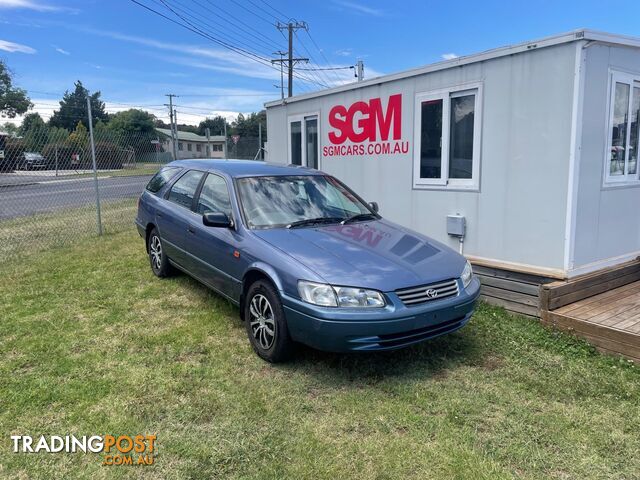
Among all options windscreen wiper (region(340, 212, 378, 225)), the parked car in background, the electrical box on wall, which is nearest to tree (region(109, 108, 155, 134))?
the parked car in background

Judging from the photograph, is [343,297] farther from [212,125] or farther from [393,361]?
[212,125]

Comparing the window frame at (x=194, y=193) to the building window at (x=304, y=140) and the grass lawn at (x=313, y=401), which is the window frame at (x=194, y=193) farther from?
the building window at (x=304, y=140)

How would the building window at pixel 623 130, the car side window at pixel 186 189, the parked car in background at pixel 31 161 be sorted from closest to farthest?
the building window at pixel 623 130
the car side window at pixel 186 189
the parked car in background at pixel 31 161

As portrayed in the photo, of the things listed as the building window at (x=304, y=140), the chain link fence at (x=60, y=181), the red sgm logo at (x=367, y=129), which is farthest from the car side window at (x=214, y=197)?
the chain link fence at (x=60, y=181)

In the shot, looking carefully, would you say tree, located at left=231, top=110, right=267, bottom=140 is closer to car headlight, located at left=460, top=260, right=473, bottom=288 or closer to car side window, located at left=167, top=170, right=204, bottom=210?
car side window, located at left=167, top=170, right=204, bottom=210

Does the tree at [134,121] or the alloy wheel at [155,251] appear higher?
the tree at [134,121]

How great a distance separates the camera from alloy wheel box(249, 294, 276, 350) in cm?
377

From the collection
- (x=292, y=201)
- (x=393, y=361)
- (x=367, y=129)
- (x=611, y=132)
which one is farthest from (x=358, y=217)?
(x=611, y=132)

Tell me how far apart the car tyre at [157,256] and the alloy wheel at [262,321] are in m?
2.48

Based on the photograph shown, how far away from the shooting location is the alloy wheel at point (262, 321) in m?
3.77

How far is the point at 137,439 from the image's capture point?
2.82 m

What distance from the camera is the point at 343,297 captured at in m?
3.31

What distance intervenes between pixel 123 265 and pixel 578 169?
6.11m

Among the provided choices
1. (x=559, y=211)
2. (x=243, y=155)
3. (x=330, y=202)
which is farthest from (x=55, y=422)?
(x=243, y=155)
